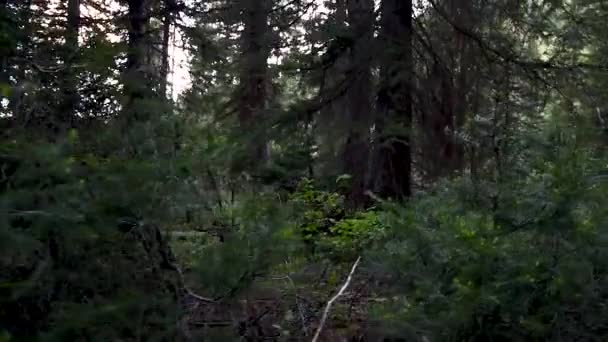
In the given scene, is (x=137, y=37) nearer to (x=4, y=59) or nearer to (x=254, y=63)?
(x=254, y=63)

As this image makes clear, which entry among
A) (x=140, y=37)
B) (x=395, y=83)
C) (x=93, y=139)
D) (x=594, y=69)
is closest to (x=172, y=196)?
(x=93, y=139)

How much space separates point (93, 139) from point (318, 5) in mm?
6691

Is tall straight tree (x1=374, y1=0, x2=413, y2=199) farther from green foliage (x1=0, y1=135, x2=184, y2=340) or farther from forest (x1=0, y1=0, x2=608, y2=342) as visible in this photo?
green foliage (x1=0, y1=135, x2=184, y2=340)

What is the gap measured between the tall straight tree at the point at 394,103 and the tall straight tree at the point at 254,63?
1759 millimetres

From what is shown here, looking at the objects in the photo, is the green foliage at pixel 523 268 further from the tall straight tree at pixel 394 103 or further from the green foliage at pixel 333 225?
the tall straight tree at pixel 394 103

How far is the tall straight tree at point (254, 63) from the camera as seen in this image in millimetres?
9141

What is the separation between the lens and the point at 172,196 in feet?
11.9

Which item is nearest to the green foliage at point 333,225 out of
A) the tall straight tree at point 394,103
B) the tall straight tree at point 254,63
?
the tall straight tree at point 394,103

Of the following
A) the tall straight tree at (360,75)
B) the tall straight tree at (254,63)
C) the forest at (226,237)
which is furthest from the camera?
the tall straight tree at (254,63)

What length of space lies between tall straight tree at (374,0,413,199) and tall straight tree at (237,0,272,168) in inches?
69.2

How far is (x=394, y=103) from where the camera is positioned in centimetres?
892

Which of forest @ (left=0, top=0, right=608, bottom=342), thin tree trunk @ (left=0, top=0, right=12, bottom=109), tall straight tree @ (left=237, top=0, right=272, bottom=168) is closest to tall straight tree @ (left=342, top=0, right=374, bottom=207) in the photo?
tall straight tree @ (left=237, top=0, right=272, bottom=168)

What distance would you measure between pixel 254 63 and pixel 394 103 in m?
2.37

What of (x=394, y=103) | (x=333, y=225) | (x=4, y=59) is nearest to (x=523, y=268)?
(x=4, y=59)
